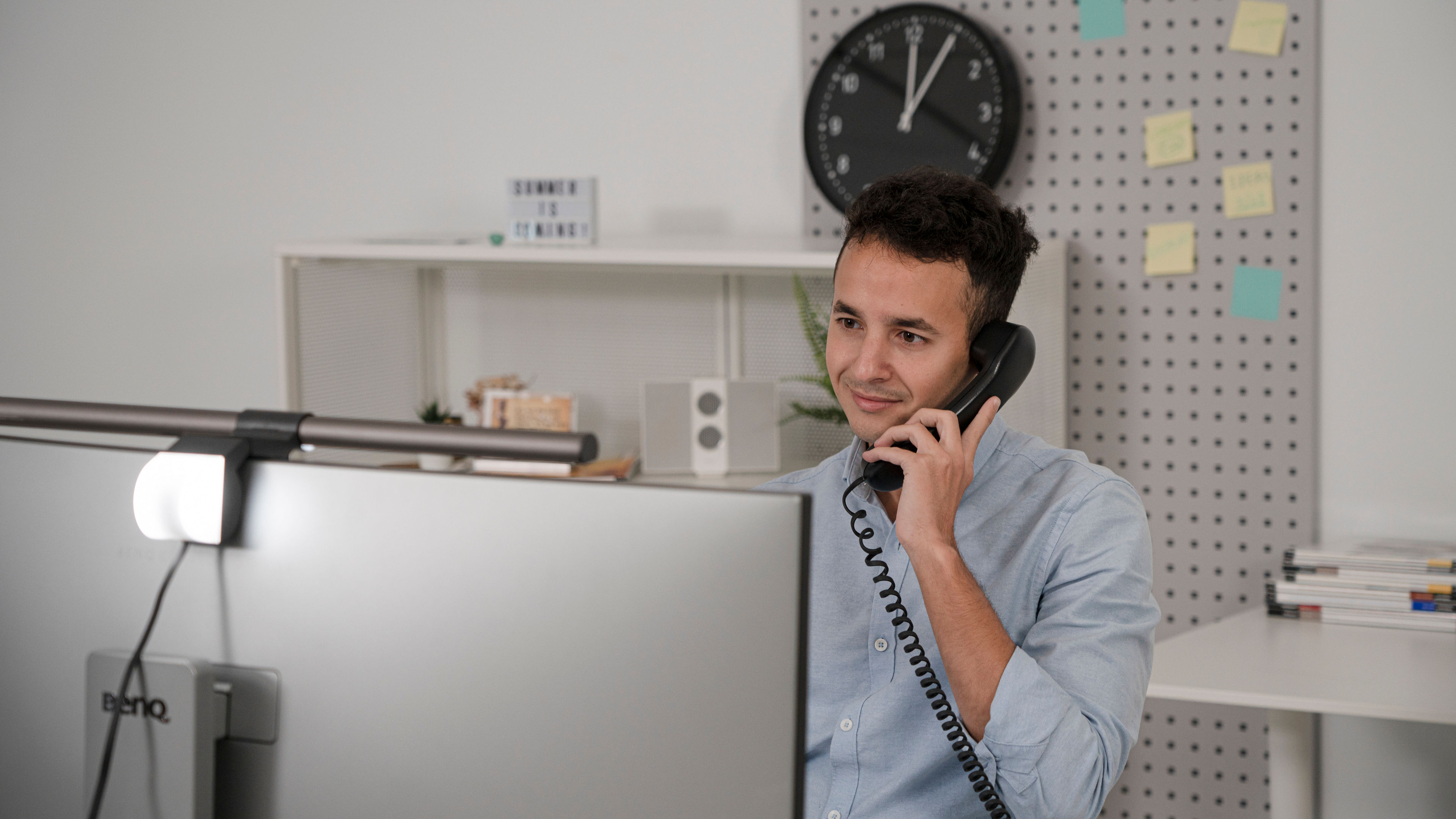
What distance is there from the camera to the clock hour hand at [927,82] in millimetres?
2053

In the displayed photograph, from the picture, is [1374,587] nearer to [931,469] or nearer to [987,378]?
[987,378]

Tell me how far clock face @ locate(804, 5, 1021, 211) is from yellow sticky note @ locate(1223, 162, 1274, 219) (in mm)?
384

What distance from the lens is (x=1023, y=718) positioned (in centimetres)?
89

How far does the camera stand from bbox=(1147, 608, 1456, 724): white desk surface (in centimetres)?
139

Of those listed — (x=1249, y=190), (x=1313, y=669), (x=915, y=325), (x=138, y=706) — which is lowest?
(x=1313, y=669)

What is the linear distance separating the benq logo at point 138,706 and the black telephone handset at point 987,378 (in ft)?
2.10

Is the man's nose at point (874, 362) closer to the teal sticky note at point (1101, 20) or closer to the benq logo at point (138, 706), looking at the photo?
the benq logo at point (138, 706)

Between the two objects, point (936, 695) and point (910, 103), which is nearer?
point (936, 695)

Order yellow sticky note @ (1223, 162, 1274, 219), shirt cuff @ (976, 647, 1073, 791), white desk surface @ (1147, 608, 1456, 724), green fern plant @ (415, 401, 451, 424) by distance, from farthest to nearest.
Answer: green fern plant @ (415, 401, 451, 424)
yellow sticky note @ (1223, 162, 1274, 219)
white desk surface @ (1147, 608, 1456, 724)
shirt cuff @ (976, 647, 1073, 791)

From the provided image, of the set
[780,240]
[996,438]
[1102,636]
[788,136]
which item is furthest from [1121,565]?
[788,136]

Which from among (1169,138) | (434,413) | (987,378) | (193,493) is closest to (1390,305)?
(1169,138)

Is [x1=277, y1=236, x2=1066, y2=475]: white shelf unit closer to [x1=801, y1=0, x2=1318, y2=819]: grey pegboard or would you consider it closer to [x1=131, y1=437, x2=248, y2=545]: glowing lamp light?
[x1=801, y1=0, x2=1318, y2=819]: grey pegboard

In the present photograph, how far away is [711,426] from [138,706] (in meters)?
1.60

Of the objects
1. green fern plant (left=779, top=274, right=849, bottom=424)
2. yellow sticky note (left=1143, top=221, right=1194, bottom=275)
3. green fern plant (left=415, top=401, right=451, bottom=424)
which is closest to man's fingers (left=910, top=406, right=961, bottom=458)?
green fern plant (left=779, top=274, right=849, bottom=424)
